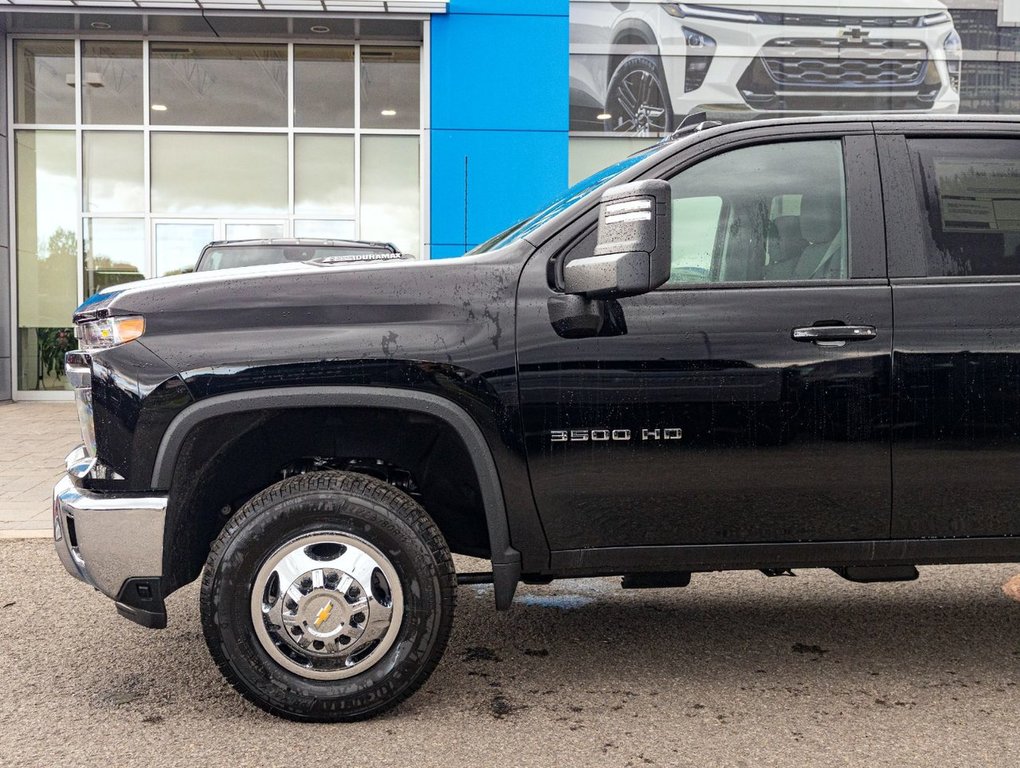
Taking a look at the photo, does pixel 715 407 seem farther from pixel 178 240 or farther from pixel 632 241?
pixel 178 240

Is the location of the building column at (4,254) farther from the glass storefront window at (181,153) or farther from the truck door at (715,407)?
the truck door at (715,407)

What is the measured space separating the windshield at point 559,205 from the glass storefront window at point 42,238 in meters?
13.0

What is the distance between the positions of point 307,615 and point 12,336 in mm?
13782

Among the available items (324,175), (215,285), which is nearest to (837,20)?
(324,175)

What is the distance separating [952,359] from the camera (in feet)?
10.2

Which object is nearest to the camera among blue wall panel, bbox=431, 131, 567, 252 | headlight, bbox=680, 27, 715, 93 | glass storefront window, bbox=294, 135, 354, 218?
blue wall panel, bbox=431, 131, 567, 252

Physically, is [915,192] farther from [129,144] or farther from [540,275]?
[129,144]

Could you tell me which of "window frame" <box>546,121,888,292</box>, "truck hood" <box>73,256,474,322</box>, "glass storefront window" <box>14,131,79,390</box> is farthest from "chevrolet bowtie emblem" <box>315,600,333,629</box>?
"glass storefront window" <box>14,131,79,390</box>

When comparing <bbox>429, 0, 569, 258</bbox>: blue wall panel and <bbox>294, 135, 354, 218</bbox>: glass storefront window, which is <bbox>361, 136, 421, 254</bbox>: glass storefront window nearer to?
<bbox>294, 135, 354, 218</bbox>: glass storefront window

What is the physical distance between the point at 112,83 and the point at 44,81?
1.04m

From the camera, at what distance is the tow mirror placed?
9.21ft

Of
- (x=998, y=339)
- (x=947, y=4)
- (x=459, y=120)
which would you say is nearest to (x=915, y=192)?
(x=998, y=339)

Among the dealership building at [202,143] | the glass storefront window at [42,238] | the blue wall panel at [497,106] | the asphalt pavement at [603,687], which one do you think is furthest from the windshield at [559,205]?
the glass storefront window at [42,238]

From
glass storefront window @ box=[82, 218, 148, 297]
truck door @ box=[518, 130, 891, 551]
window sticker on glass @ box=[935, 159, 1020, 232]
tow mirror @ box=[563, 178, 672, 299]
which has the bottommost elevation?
truck door @ box=[518, 130, 891, 551]
